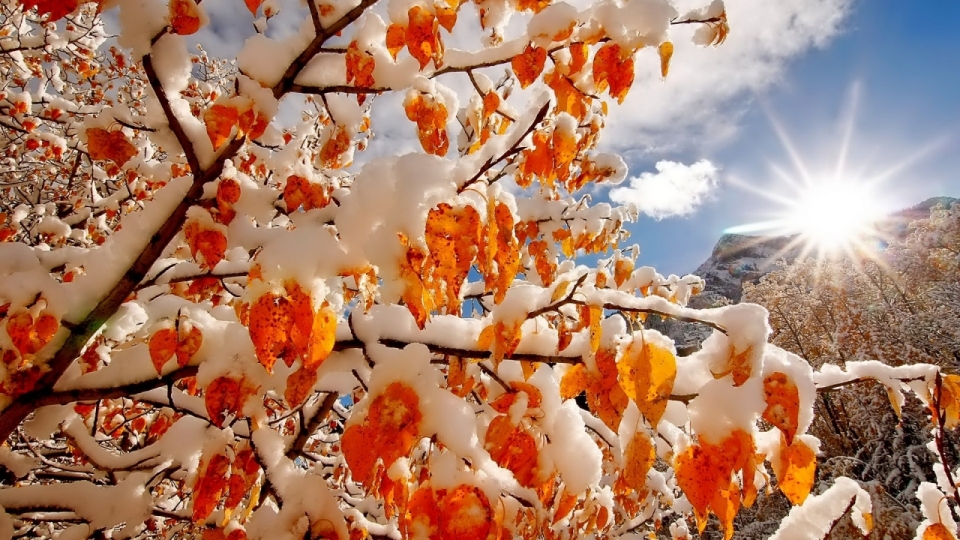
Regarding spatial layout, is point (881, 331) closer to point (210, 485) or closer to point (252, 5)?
point (210, 485)

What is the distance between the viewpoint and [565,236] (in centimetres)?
328

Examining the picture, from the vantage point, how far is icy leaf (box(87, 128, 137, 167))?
1.53 meters

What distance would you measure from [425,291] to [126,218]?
1.07 metres

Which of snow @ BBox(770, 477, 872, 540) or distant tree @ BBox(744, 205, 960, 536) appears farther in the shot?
distant tree @ BBox(744, 205, 960, 536)

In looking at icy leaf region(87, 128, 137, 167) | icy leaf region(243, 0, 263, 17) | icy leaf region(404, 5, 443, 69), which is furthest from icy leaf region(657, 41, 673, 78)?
icy leaf region(87, 128, 137, 167)

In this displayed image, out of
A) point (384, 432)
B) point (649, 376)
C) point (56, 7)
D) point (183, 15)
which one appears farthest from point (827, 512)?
point (56, 7)

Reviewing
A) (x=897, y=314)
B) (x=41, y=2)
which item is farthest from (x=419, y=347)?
(x=897, y=314)

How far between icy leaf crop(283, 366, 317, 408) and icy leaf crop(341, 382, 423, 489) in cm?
18

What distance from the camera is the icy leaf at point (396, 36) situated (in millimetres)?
1259

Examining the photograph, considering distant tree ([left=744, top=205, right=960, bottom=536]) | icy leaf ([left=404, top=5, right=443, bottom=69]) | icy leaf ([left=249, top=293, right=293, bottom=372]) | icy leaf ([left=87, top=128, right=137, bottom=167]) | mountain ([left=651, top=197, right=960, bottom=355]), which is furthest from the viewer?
mountain ([left=651, top=197, right=960, bottom=355])

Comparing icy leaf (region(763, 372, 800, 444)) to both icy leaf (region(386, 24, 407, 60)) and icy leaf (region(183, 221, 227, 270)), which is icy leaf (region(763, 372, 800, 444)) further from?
icy leaf (region(183, 221, 227, 270))

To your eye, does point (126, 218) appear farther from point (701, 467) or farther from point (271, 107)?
point (701, 467)

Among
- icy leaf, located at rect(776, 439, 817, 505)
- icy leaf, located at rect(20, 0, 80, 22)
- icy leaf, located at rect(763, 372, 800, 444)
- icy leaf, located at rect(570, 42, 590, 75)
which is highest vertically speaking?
icy leaf, located at rect(570, 42, 590, 75)

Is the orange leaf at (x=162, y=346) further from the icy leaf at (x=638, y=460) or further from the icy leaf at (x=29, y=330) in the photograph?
the icy leaf at (x=638, y=460)
